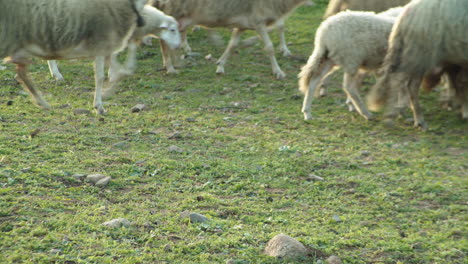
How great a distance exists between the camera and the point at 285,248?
3.66 metres

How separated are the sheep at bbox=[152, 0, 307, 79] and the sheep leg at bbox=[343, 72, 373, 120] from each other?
6.95 ft

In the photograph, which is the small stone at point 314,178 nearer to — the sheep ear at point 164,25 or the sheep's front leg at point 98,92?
the sheep's front leg at point 98,92

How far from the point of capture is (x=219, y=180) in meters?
5.01

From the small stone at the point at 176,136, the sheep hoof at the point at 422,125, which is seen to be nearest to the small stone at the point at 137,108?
the small stone at the point at 176,136

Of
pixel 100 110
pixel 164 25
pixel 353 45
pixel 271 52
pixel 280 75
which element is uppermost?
pixel 353 45

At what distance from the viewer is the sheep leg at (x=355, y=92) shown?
7102 millimetres

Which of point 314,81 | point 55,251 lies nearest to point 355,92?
point 314,81

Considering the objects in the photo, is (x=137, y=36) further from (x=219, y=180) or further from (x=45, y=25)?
(x=219, y=180)

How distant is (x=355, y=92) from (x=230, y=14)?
2.78 meters

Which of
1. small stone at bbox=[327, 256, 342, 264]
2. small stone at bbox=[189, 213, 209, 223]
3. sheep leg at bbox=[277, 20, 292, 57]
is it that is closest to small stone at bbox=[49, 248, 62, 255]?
small stone at bbox=[189, 213, 209, 223]

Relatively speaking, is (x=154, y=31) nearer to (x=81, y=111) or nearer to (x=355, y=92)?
(x=81, y=111)

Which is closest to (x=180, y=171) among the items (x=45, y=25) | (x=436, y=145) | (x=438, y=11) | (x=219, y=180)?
(x=219, y=180)

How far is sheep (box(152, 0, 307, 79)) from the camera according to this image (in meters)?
9.07

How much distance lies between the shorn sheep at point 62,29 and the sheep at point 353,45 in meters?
2.11
